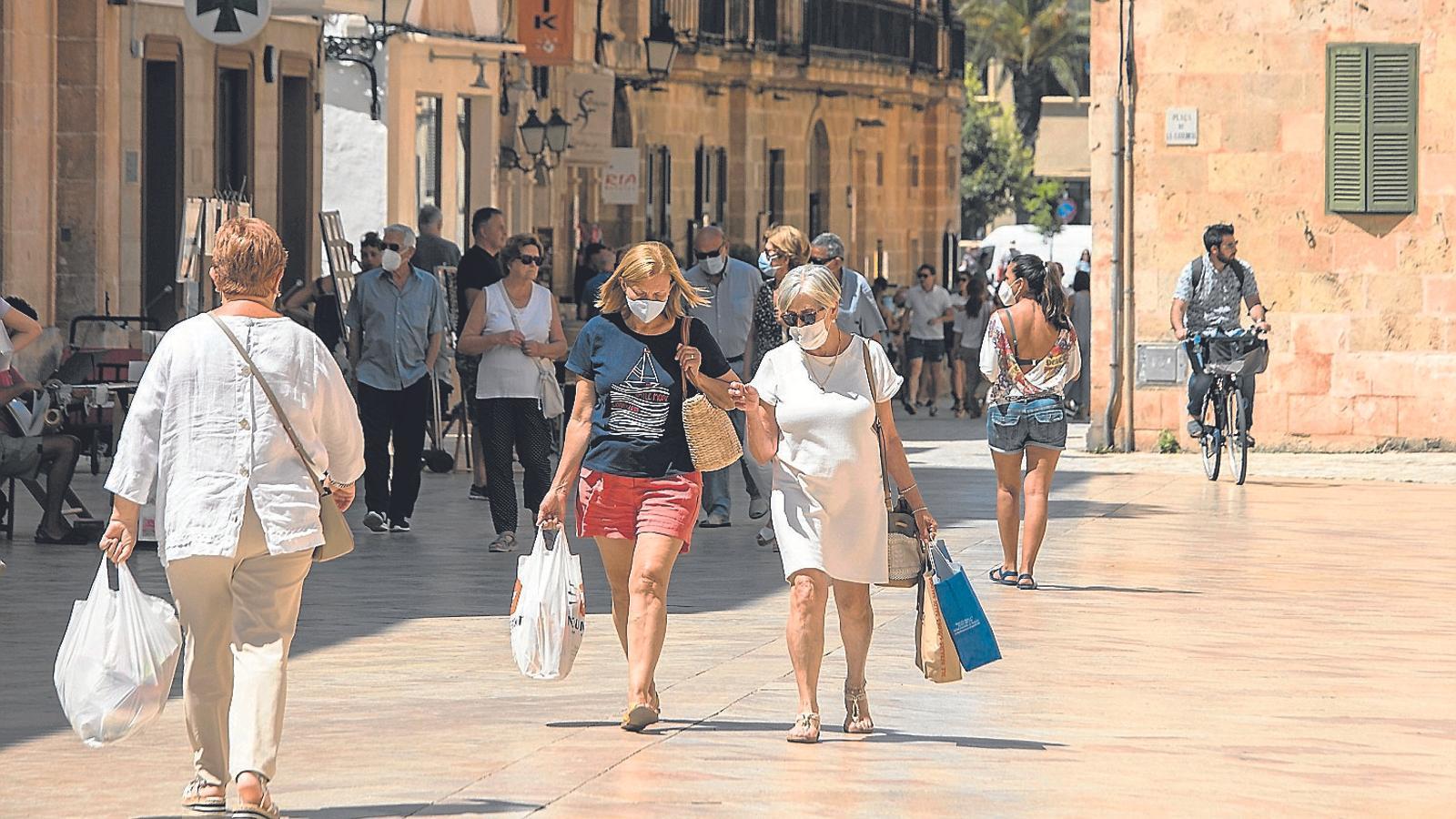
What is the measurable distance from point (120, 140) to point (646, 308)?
13752 mm

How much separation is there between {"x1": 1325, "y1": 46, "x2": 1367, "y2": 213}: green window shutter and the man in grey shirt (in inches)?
362

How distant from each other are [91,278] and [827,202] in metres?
29.7

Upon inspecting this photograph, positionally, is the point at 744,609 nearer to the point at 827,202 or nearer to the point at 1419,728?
the point at 1419,728

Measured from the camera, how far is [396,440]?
50.4ft

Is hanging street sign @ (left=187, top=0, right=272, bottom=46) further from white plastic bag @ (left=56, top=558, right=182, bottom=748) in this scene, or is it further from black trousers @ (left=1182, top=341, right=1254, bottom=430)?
white plastic bag @ (left=56, top=558, right=182, bottom=748)

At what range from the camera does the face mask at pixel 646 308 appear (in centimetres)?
902

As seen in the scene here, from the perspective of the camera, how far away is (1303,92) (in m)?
22.3

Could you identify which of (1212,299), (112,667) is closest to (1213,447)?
(1212,299)

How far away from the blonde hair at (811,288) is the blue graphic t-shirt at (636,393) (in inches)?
15.5

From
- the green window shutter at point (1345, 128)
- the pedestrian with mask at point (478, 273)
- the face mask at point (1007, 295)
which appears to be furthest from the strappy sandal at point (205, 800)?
the green window shutter at point (1345, 128)

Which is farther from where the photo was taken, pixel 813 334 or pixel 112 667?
pixel 813 334

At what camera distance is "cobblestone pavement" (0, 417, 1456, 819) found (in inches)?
300

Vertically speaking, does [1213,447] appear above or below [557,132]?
below

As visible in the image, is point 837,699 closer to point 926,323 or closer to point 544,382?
point 544,382
